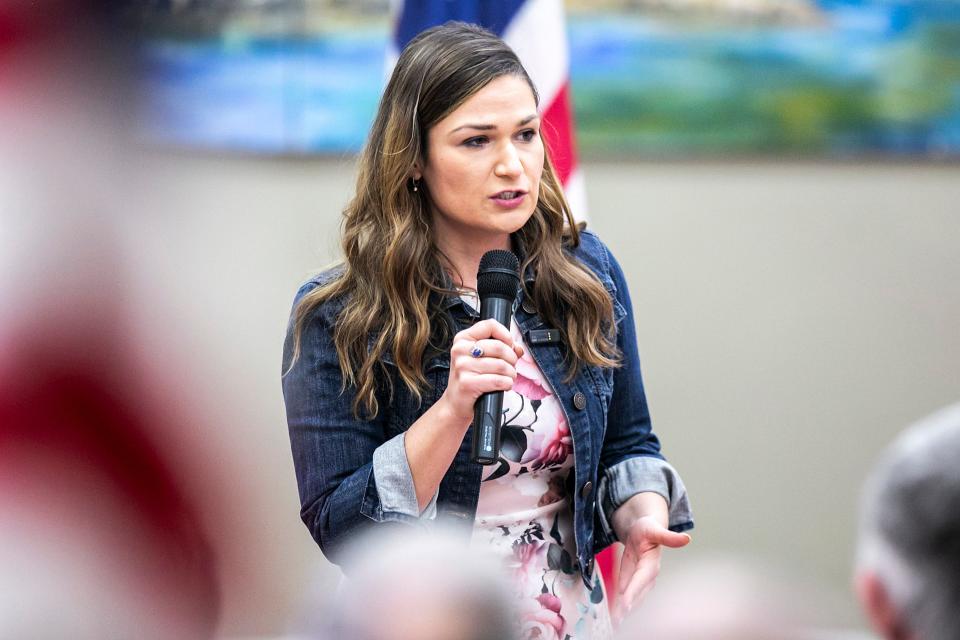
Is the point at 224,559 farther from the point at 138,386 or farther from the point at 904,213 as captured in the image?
the point at 904,213

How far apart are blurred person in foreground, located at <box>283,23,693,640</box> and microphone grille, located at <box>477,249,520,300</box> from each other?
2.5 inches

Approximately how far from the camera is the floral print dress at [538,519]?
1647 mm

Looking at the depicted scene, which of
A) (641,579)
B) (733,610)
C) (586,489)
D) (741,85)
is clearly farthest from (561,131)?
(733,610)

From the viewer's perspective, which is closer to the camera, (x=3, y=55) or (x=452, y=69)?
(x=3, y=55)

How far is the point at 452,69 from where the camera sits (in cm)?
172

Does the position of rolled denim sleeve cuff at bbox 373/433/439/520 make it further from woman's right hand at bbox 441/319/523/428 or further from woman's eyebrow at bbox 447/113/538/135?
woman's eyebrow at bbox 447/113/538/135

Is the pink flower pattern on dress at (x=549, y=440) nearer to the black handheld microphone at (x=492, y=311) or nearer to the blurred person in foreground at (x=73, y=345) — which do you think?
the black handheld microphone at (x=492, y=311)

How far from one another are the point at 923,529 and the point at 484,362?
73 cm

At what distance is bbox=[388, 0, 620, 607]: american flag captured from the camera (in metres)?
2.67

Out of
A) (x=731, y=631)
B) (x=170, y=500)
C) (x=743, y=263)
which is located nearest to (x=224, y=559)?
(x=170, y=500)

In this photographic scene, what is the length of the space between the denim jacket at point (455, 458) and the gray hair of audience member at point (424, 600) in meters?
0.96

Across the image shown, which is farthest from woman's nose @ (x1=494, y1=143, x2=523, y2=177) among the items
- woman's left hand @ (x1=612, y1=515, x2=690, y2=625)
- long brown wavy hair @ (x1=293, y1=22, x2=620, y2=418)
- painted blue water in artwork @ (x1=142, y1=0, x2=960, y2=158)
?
painted blue water in artwork @ (x1=142, y1=0, x2=960, y2=158)

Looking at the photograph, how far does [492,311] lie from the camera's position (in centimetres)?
154

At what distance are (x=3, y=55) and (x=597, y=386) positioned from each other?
4.29ft
